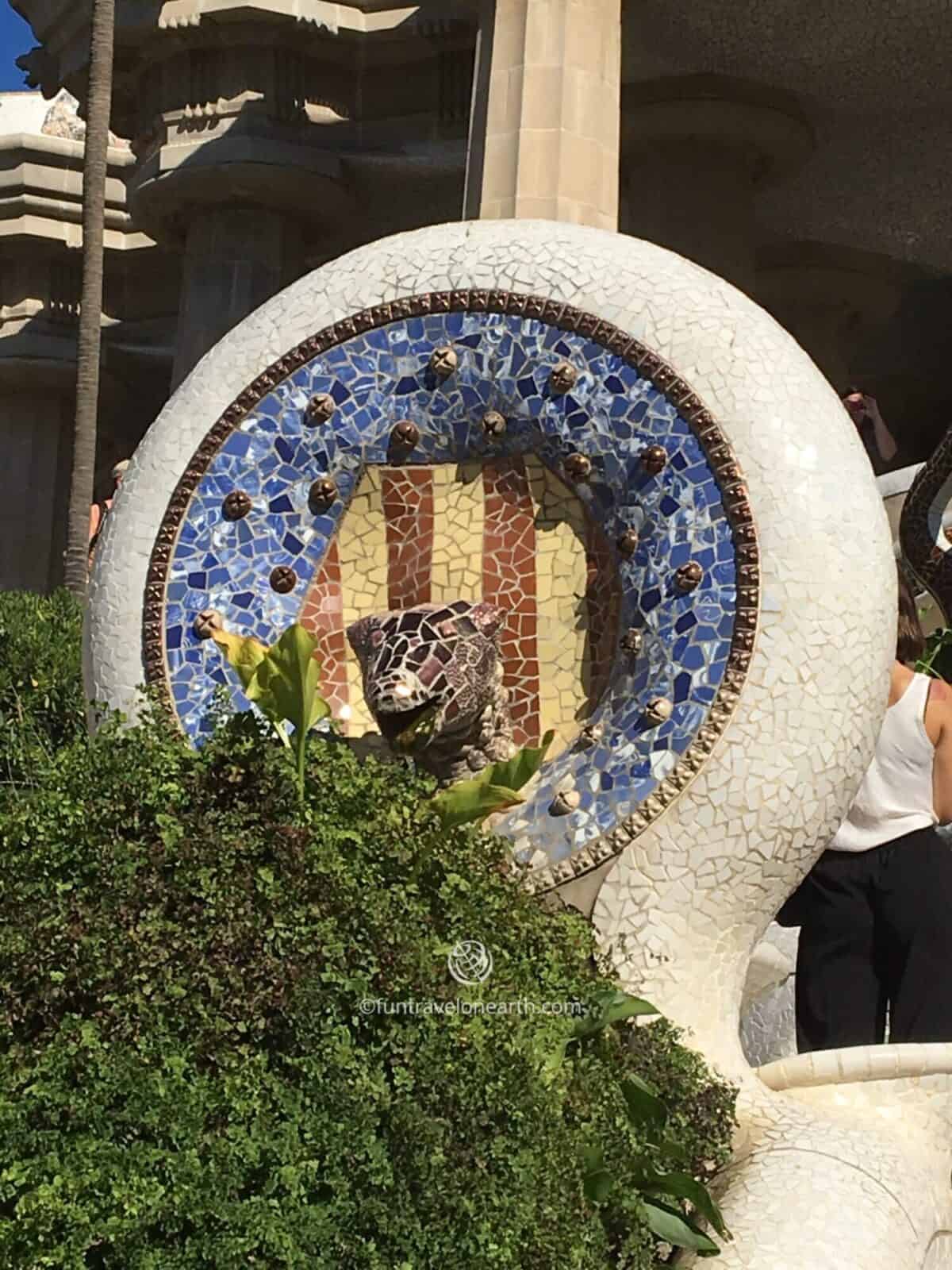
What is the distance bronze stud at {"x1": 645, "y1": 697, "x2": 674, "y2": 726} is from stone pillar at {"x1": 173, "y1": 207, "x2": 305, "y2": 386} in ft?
33.3

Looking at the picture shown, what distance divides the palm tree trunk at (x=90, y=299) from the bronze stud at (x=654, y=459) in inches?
257

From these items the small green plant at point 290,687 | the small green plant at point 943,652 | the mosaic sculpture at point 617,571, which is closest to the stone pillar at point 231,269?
the small green plant at point 943,652

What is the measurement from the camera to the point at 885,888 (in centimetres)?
468

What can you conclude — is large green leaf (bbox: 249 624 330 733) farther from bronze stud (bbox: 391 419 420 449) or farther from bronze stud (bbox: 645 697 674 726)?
bronze stud (bbox: 391 419 420 449)

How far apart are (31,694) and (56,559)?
982 cm

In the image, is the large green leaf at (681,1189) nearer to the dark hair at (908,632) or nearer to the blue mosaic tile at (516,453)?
the blue mosaic tile at (516,453)

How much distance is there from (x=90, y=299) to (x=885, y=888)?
7.98 meters

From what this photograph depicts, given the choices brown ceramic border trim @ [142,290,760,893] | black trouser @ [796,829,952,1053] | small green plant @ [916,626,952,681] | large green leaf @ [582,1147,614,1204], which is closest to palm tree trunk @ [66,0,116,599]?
small green plant @ [916,626,952,681]

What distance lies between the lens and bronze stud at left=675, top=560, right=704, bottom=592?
13.6 feet

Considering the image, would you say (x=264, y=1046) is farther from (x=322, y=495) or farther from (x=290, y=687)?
(x=322, y=495)

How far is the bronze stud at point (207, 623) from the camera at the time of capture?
4488 millimetres

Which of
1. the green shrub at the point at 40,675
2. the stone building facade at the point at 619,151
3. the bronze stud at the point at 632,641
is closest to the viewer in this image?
the bronze stud at the point at 632,641

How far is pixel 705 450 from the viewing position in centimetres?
416

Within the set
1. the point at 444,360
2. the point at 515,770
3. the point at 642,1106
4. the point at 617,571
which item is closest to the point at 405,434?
the point at 444,360
